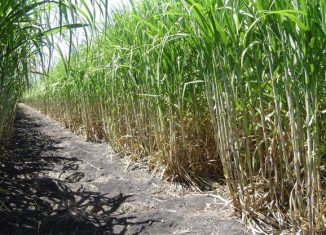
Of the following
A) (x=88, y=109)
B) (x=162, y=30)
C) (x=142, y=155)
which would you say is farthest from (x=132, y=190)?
(x=88, y=109)

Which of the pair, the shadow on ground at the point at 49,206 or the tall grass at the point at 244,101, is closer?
the tall grass at the point at 244,101

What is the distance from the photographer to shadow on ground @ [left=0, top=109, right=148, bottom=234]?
1.65 meters

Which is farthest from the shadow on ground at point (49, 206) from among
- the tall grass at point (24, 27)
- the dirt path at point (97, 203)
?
the tall grass at point (24, 27)

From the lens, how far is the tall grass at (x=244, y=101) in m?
1.14

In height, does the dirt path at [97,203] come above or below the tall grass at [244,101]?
below

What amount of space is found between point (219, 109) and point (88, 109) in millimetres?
3121

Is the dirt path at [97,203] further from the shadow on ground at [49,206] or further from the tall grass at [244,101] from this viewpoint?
the tall grass at [244,101]

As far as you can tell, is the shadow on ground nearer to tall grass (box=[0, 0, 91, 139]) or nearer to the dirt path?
the dirt path

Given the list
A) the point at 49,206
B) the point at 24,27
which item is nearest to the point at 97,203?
the point at 49,206

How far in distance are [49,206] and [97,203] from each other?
0.83 ft

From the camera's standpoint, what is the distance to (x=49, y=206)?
1917mm

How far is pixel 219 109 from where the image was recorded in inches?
57.7

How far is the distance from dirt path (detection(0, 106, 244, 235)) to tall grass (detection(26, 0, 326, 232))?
169 mm

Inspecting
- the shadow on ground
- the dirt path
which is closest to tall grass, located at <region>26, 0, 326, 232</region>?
the dirt path
